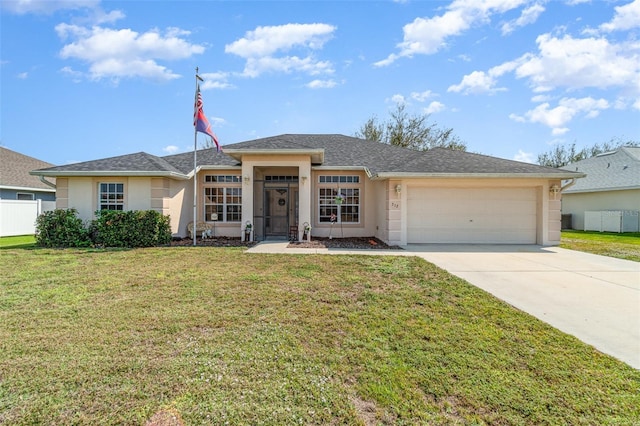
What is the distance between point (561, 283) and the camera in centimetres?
644

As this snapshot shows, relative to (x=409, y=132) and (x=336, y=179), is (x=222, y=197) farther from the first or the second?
(x=409, y=132)

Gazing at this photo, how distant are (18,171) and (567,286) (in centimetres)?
2569

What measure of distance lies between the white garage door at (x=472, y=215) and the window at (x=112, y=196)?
38.9 ft

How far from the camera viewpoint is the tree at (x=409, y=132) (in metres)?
29.5

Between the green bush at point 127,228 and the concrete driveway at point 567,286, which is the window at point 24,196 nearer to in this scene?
the green bush at point 127,228

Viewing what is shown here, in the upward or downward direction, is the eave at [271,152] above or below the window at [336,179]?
above

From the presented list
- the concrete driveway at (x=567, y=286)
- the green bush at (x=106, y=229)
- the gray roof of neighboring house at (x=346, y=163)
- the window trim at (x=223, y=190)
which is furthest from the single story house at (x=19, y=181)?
the concrete driveway at (x=567, y=286)

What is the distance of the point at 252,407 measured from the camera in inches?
97.0

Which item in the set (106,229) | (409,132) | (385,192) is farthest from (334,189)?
(409,132)

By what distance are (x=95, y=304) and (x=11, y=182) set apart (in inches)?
682

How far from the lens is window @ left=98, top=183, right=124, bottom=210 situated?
12305 mm

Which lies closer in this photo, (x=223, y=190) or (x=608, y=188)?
(x=223, y=190)

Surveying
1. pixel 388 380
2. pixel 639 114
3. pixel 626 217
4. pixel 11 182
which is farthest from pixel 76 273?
pixel 639 114

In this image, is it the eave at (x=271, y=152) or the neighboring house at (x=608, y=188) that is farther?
the neighboring house at (x=608, y=188)
